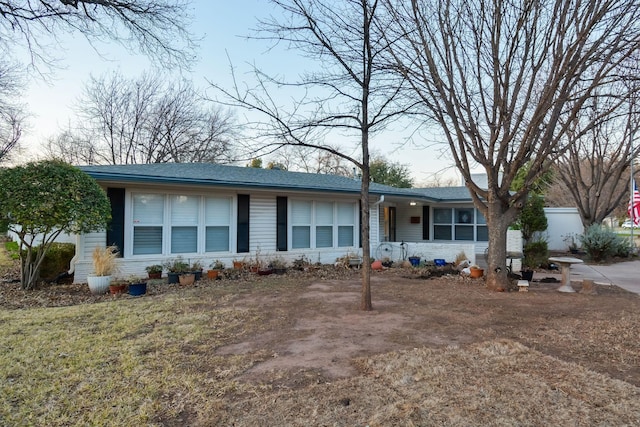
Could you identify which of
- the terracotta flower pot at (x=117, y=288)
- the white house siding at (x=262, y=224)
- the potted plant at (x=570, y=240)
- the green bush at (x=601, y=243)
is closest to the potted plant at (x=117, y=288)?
the terracotta flower pot at (x=117, y=288)

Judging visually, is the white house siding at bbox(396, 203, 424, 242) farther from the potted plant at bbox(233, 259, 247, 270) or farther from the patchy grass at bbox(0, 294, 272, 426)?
the patchy grass at bbox(0, 294, 272, 426)

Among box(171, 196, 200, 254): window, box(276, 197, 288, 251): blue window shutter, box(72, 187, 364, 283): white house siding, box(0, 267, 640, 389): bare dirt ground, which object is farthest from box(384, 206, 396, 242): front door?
box(171, 196, 200, 254): window

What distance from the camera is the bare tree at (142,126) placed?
22828mm

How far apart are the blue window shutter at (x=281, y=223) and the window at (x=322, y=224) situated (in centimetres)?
27

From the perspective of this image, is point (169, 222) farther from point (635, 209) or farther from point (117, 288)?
point (635, 209)

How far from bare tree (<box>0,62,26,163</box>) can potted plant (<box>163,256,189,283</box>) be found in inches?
492

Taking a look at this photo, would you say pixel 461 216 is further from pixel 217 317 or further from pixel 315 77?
pixel 217 317

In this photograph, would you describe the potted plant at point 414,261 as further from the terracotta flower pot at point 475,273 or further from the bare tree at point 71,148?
the bare tree at point 71,148

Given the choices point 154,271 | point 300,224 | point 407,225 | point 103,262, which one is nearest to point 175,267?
point 154,271

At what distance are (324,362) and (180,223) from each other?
6.45 meters

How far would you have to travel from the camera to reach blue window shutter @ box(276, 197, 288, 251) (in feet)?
34.2

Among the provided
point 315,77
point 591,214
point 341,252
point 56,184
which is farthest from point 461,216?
point 56,184

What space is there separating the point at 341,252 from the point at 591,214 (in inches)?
445

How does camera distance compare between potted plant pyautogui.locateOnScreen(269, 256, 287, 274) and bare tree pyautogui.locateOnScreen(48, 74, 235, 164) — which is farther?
bare tree pyautogui.locateOnScreen(48, 74, 235, 164)
